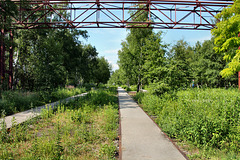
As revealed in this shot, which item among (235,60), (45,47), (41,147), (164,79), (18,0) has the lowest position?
(41,147)

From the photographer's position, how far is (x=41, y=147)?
377 centimetres

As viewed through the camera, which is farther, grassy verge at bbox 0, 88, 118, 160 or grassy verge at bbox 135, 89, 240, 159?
grassy verge at bbox 135, 89, 240, 159

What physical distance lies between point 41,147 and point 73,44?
25.8m

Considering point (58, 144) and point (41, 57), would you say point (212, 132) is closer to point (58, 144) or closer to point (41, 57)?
point (58, 144)

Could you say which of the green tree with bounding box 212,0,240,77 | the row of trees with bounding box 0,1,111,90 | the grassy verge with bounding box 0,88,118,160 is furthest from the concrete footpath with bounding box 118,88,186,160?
the row of trees with bounding box 0,1,111,90

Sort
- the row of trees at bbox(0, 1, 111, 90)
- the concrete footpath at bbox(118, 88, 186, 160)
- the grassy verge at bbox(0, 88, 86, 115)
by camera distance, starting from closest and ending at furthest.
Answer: the concrete footpath at bbox(118, 88, 186, 160), the grassy verge at bbox(0, 88, 86, 115), the row of trees at bbox(0, 1, 111, 90)

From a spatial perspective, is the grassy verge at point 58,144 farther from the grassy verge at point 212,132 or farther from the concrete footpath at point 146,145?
the grassy verge at point 212,132

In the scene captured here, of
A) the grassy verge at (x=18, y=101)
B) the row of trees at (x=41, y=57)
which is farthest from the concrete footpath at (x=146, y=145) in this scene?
the row of trees at (x=41, y=57)

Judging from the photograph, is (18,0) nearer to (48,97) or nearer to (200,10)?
(48,97)

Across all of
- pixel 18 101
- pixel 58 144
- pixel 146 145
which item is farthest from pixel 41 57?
pixel 146 145

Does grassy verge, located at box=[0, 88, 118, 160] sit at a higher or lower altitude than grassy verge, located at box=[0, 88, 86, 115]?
lower

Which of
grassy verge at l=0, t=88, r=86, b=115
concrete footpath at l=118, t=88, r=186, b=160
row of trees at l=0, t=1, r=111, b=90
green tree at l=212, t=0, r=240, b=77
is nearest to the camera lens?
concrete footpath at l=118, t=88, r=186, b=160

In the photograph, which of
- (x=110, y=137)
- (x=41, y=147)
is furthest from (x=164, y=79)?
(x=41, y=147)

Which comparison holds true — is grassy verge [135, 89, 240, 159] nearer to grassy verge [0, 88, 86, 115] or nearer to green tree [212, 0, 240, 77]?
A: green tree [212, 0, 240, 77]
